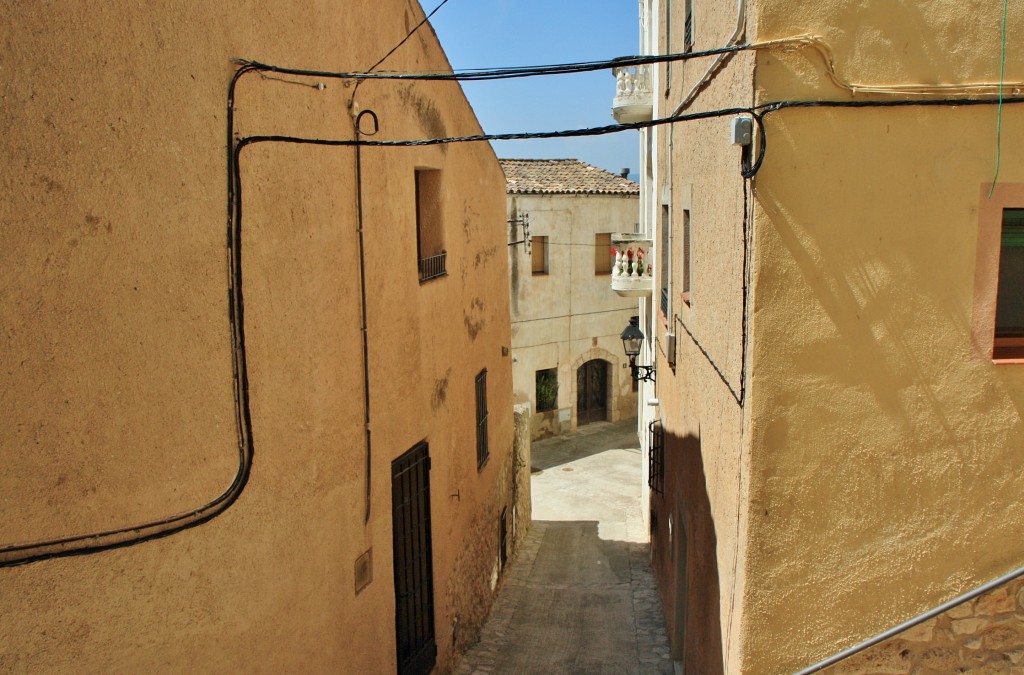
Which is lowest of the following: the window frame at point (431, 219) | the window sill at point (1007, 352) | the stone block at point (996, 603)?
the stone block at point (996, 603)

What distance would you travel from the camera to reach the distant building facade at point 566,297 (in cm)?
2270

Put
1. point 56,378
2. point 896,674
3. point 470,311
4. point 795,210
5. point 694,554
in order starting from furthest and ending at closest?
point 470,311, point 694,554, point 896,674, point 795,210, point 56,378

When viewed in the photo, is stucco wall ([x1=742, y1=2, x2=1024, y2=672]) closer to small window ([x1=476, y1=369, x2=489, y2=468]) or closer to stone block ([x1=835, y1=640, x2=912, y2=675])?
stone block ([x1=835, y1=640, x2=912, y2=675])

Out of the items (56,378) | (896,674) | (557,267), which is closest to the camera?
(56,378)

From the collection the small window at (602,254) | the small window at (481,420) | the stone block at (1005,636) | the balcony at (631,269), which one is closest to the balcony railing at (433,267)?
the small window at (481,420)

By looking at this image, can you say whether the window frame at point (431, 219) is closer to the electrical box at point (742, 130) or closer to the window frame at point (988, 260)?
the electrical box at point (742, 130)

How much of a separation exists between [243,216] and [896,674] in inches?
173

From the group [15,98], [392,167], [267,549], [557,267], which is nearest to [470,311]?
[392,167]

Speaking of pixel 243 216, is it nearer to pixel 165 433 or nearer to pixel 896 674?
pixel 165 433

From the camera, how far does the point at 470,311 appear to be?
10.6 meters

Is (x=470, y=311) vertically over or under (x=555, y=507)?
over

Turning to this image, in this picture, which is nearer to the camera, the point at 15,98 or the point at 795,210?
the point at 15,98

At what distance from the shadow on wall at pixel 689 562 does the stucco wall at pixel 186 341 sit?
A: 7.94ft

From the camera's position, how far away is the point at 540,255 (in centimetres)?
→ 2309
